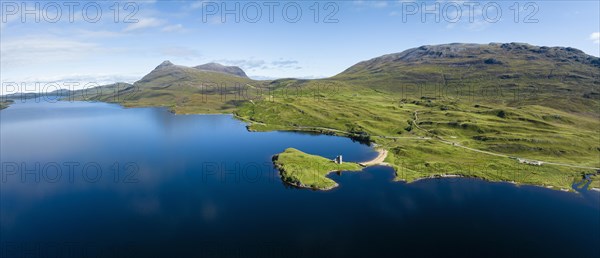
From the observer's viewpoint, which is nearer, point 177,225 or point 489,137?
point 177,225

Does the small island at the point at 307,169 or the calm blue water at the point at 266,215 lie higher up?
the small island at the point at 307,169

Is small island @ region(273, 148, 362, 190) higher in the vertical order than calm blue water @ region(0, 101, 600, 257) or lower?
higher

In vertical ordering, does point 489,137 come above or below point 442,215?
above

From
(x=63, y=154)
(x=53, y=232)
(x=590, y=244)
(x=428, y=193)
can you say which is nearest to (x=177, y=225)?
(x=53, y=232)

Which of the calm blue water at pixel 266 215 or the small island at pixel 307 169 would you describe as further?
the small island at pixel 307 169

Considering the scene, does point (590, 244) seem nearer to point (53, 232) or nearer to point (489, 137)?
point (489, 137)

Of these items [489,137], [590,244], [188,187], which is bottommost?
[590,244]
